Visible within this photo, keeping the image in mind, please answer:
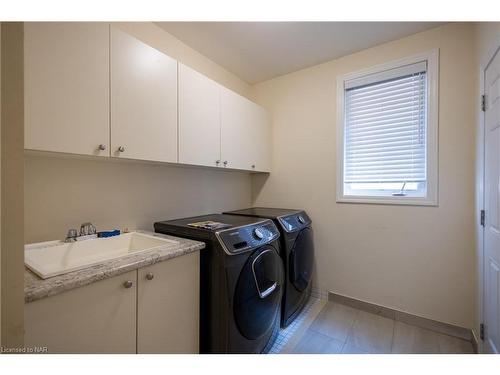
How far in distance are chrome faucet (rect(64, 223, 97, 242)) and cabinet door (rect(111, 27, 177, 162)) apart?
0.50 metres

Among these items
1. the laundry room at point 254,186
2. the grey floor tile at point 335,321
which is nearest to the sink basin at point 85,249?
the laundry room at point 254,186

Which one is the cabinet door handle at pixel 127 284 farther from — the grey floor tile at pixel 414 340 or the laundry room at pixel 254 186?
the grey floor tile at pixel 414 340

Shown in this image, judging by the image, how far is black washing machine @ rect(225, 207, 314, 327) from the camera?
1800mm

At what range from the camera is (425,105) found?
1811 millimetres

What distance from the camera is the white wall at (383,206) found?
1.66m

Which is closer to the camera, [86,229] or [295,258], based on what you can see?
[86,229]

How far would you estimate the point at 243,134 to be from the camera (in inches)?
83.7

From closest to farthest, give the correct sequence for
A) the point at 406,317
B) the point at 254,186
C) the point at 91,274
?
the point at 91,274
the point at 406,317
the point at 254,186

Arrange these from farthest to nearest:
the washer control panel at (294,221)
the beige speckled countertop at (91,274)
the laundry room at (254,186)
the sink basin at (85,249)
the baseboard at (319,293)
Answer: the baseboard at (319,293) → the washer control panel at (294,221) → the sink basin at (85,249) → the laundry room at (254,186) → the beige speckled countertop at (91,274)

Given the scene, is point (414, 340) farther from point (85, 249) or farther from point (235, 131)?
point (85, 249)

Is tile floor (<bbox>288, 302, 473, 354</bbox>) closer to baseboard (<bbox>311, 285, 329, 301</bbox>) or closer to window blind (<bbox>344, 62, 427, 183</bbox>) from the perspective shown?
baseboard (<bbox>311, 285, 329, 301</bbox>)

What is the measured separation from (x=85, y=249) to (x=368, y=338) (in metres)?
2.02

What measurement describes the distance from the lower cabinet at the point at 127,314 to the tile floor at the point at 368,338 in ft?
2.97

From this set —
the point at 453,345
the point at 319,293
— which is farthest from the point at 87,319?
the point at 453,345
